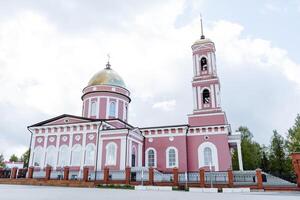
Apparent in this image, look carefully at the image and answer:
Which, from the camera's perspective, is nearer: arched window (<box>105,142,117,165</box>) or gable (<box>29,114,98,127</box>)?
arched window (<box>105,142,117,165</box>)

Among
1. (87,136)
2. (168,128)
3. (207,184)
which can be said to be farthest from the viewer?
(168,128)

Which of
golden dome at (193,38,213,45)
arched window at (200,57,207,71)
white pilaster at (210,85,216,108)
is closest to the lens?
white pilaster at (210,85,216,108)

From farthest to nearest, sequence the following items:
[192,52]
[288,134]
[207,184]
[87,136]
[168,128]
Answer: [288,134] < [192,52] < [168,128] < [87,136] < [207,184]

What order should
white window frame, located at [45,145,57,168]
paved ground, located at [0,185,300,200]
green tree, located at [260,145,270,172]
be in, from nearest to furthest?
paved ground, located at [0,185,300,200], white window frame, located at [45,145,57,168], green tree, located at [260,145,270,172]

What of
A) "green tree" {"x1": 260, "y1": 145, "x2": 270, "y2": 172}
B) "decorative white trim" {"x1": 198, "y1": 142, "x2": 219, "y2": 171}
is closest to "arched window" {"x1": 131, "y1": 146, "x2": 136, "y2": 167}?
"decorative white trim" {"x1": 198, "y1": 142, "x2": 219, "y2": 171}

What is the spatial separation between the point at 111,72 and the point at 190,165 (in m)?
14.9

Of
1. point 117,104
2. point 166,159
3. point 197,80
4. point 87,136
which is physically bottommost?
point 166,159

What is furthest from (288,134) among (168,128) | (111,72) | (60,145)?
(60,145)

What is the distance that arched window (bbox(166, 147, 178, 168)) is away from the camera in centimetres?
2467

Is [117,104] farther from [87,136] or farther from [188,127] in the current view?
[188,127]

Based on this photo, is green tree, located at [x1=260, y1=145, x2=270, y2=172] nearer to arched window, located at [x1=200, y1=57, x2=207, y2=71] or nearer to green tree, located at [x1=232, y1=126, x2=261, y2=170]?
green tree, located at [x1=232, y1=126, x2=261, y2=170]

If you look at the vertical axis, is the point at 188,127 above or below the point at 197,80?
below

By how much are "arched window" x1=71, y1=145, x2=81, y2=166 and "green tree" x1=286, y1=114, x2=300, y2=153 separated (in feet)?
77.7

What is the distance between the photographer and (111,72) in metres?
31.4
